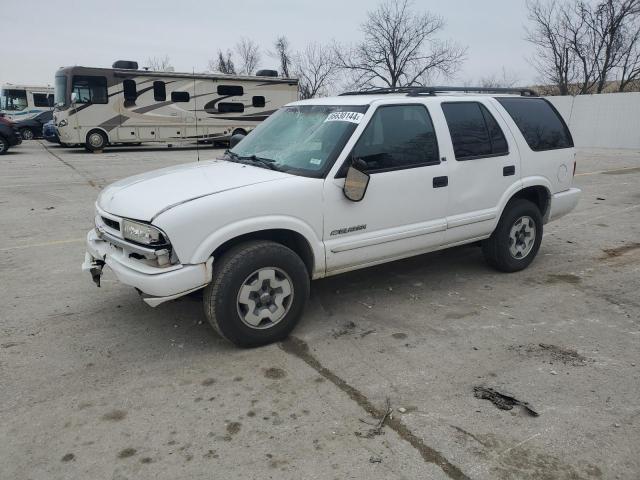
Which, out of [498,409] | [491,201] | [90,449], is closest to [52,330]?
[90,449]

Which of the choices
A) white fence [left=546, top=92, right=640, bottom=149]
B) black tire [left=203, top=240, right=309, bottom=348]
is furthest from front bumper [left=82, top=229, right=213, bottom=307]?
white fence [left=546, top=92, right=640, bottom=149]

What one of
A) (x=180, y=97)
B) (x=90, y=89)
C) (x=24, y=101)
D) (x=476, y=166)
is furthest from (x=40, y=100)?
(x=476, y=166)

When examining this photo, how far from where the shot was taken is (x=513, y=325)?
418 centimetres

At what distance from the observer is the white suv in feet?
→ 11.4

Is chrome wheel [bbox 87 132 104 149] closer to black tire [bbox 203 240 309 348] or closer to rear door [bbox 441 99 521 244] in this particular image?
rear door [bbox 441 99 521 244]

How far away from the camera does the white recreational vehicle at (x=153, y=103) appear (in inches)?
752

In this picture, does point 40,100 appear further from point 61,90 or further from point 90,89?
point 90,89

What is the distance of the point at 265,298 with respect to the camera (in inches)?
147

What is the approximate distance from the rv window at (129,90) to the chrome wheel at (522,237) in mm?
17923

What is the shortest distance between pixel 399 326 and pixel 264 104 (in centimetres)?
2042

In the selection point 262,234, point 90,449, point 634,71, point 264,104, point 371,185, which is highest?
point 634,71

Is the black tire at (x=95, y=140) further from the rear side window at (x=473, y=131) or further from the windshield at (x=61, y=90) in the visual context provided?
the rear side window at (x=473, y=131)

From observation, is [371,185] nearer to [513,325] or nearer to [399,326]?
[399,326]

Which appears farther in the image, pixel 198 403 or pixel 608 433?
pixel 198 403
